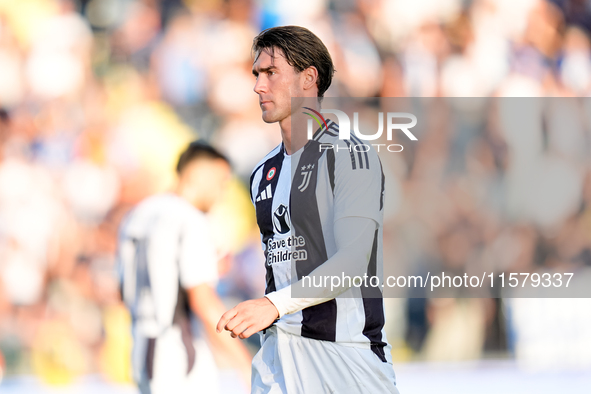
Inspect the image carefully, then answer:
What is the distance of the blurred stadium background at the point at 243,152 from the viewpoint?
4.51 m

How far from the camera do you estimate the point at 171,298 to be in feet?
11.0

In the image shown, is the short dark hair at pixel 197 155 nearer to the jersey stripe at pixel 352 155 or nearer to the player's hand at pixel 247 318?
the jersey stripe at pixel 352 155

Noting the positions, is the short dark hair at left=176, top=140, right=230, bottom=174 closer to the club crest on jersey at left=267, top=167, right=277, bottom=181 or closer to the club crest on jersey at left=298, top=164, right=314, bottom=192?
the club crest on jersey at left=267, top=167, right=277, bottom=181

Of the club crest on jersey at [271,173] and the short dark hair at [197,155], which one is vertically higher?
the short dark hair at [197,155]

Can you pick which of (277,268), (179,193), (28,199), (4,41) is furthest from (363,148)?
(4,41)

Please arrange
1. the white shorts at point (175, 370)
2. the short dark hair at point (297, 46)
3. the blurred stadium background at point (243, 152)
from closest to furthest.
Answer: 1. the short dark hair at point (297, 46)
2. the white shorts at point (175, 370)
3. the blurred stadium background at point (243, 152)

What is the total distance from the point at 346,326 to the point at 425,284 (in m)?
Result: 3.27

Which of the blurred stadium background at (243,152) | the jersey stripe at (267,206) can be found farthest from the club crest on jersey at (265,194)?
the blurred stadium background at (243,152)

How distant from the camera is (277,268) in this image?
178 cm

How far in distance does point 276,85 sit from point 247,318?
2.53 feet

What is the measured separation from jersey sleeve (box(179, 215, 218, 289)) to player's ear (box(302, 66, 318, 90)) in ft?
5.24

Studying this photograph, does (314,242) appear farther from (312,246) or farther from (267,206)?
(267,206)

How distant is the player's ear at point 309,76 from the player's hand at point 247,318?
0.76 meters

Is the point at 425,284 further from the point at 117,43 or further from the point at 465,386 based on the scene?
the point at 117,43
